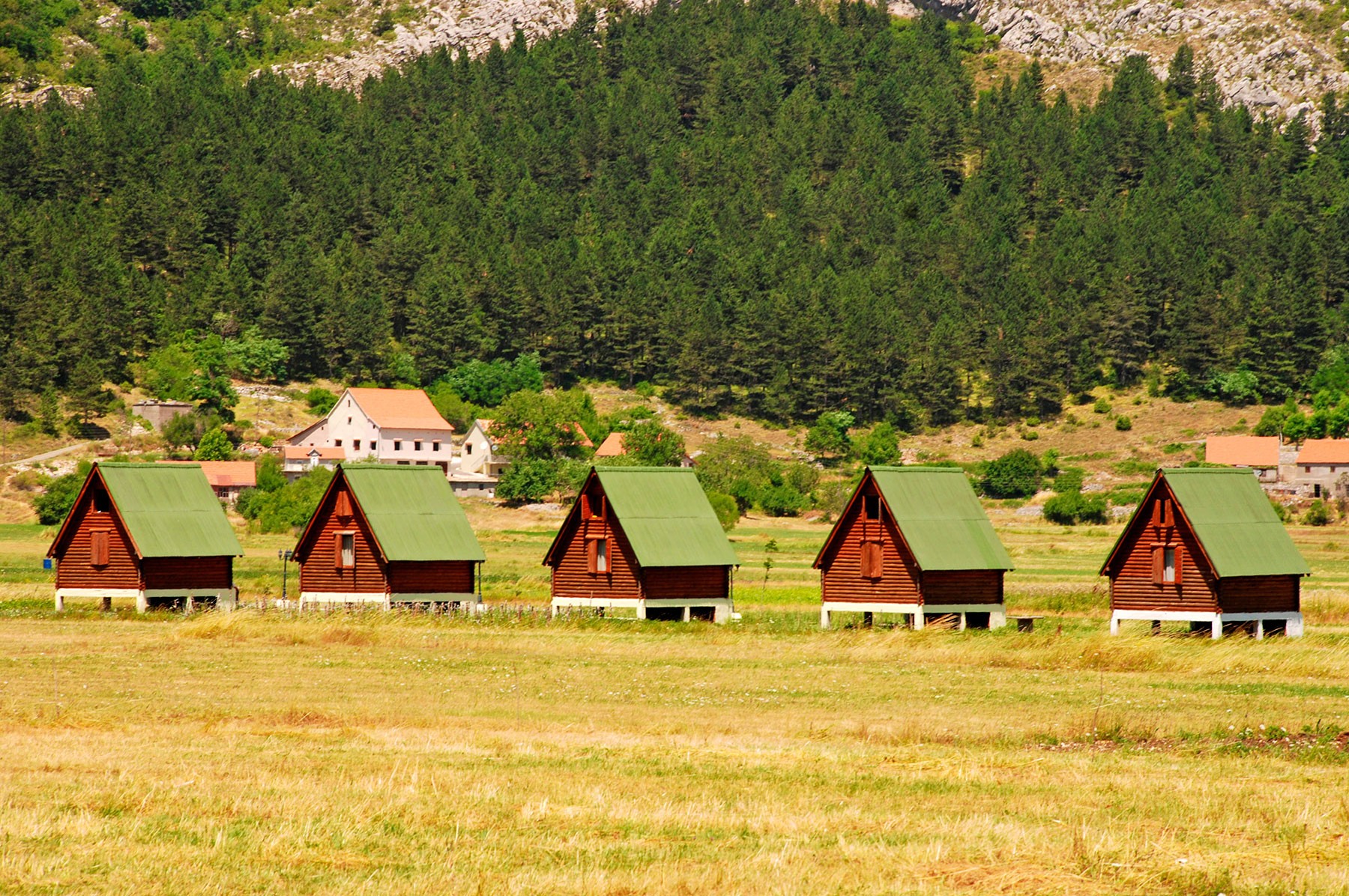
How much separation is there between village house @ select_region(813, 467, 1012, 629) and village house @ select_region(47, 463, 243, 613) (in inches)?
817

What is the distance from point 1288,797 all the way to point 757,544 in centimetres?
7919

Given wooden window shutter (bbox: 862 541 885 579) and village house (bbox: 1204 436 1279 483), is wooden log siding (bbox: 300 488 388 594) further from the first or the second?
village house (bbox: 1204 436 1279 483)

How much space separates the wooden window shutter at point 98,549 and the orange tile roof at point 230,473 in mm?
68614

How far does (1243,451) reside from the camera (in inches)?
5719

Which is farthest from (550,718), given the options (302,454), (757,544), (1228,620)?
(302,454)

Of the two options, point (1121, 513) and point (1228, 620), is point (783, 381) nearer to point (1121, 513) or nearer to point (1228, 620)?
point (1121, 513)

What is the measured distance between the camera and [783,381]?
575 ft

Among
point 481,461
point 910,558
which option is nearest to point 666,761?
point 910,558

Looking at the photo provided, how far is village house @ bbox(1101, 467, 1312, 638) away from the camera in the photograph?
5241 cm

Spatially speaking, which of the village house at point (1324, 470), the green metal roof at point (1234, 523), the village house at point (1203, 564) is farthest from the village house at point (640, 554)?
the village house at point (1324, 470)

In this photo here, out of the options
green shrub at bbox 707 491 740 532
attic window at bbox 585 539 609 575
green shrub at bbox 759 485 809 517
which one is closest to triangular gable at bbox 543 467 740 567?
attic window at bbox 585 539 609 575

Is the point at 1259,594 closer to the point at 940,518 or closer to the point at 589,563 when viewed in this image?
the point at 940,518

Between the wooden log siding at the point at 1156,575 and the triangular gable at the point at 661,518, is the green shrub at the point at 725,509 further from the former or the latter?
the wooden log siding at the point at 1156,575

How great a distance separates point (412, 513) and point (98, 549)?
1096 cm
